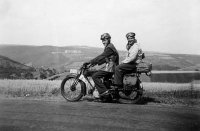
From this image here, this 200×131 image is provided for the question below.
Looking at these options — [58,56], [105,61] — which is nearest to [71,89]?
[105,61]

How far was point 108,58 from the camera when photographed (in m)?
8.49

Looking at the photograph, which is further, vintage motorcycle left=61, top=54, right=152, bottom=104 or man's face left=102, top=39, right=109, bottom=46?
man's face left=102, top=39, right=109, bottom=46

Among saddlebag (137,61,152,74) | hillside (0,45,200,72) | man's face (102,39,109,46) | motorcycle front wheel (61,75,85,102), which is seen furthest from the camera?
hillside (0,45,200,72)

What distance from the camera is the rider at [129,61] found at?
815cm

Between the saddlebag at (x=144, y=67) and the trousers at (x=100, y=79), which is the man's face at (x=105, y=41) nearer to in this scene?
the trousers at (x=100, y=79)

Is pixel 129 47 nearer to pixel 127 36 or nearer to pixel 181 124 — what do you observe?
pixel 127 36

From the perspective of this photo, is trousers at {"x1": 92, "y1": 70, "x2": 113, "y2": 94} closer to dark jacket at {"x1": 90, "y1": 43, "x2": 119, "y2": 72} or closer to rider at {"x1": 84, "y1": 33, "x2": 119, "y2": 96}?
rider at {"x1": 84, "y1": 33, "x2": 119, "y2": 96}

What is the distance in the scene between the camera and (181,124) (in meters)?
5.50

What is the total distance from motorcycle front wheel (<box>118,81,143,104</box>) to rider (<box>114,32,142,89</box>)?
287 millimetres

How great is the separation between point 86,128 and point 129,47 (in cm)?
382

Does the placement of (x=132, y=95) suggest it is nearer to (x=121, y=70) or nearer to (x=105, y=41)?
(x=121, y=70)

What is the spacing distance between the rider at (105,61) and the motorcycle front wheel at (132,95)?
559mm

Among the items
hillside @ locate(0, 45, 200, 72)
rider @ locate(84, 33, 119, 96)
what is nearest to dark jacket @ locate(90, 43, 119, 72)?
rider @ locate(84, 33, 119, 96)

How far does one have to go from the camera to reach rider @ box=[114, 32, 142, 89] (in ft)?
26.7
